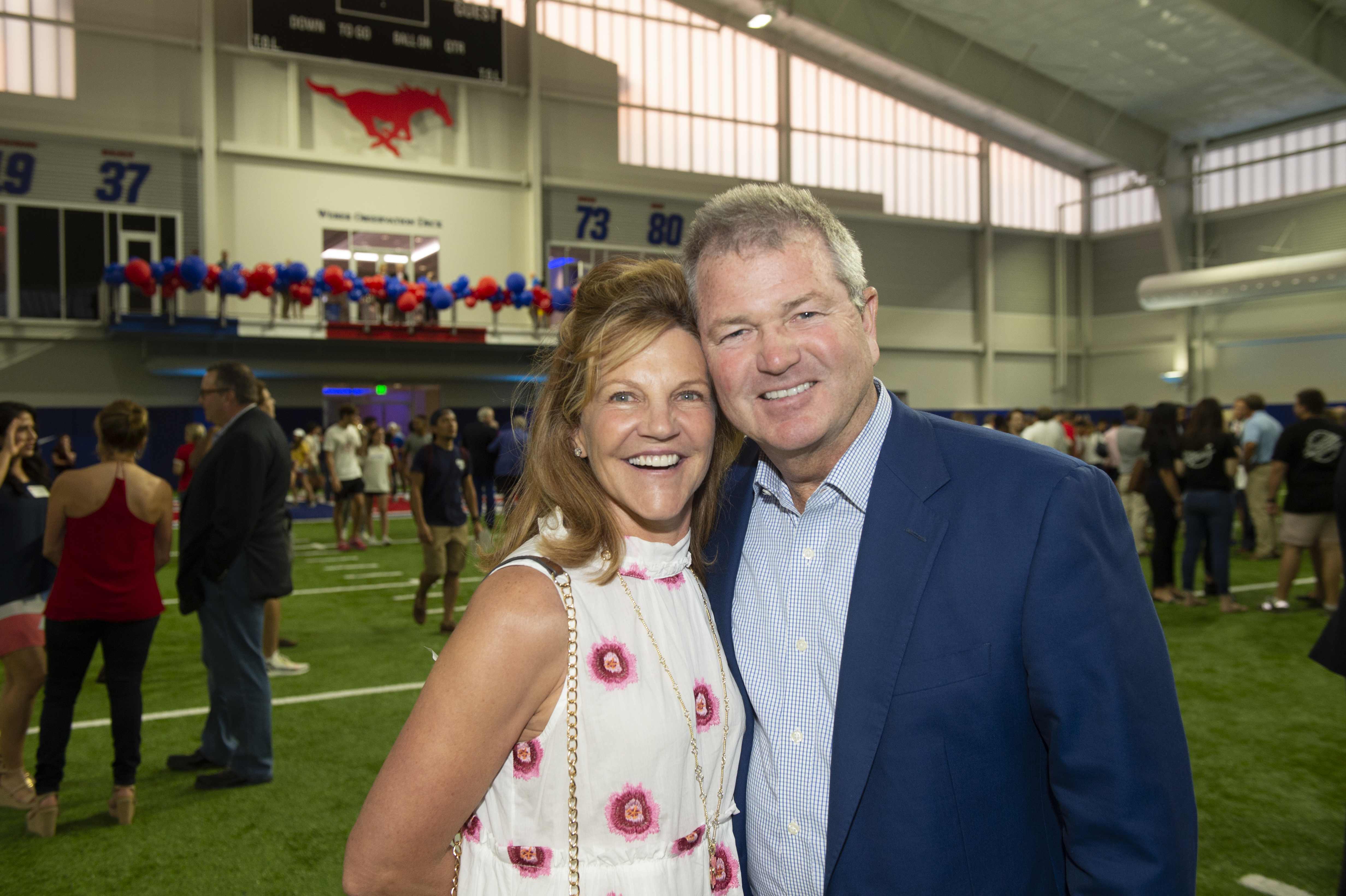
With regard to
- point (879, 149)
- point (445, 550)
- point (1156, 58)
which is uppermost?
point (1156, 58)

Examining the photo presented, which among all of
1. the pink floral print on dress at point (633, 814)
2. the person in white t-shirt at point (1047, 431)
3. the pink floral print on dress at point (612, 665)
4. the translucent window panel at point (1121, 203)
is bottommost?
the pink floral print on dress at point (633, 814)

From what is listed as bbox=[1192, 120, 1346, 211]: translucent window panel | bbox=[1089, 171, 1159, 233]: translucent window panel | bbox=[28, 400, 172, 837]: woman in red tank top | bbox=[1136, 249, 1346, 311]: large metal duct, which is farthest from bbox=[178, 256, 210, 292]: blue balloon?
bbox=[1192, 120, 1346, 211]: translucent window panel

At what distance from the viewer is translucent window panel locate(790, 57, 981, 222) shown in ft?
79.3

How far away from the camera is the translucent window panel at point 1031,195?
27.3 meters

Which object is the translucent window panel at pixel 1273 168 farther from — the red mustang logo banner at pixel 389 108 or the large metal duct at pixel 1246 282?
the red mustang logo banner at pixel 389 108

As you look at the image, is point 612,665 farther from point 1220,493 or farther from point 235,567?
point 1220,493

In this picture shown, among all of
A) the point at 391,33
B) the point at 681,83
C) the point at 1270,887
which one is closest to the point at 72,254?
the point at 391,33

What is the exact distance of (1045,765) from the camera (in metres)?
1.45

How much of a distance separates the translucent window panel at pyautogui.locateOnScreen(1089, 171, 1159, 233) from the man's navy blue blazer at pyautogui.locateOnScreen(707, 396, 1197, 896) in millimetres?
29354

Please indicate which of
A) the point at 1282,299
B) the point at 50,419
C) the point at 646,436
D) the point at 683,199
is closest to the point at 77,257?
the point at 50,419

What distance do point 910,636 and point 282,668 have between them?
19.8ft

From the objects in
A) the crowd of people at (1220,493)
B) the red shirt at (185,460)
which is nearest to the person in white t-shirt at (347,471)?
the red shirt at (185,460)

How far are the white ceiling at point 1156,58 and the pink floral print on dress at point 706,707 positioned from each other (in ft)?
68.9

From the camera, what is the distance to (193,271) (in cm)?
1573
